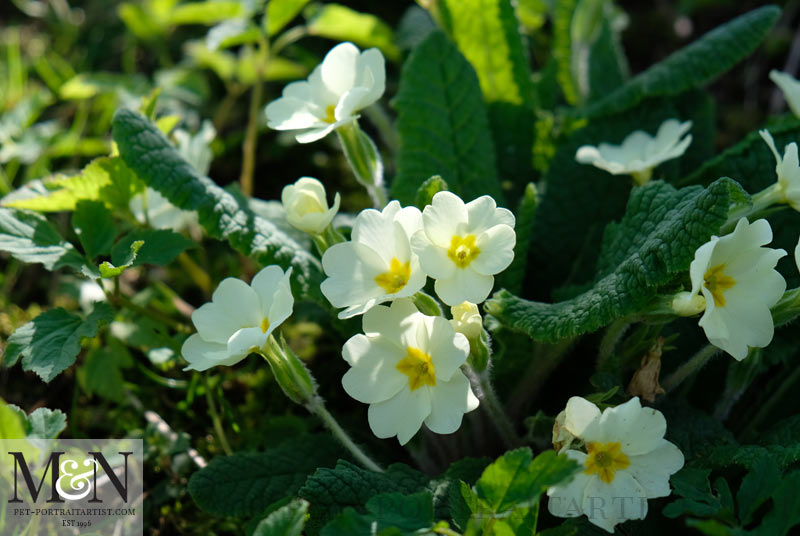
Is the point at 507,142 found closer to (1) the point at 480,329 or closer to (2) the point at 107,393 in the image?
(1) the point at 480,329

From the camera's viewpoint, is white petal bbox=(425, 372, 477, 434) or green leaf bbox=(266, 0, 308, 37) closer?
white petal bbox=(425, 372, 477, 434)

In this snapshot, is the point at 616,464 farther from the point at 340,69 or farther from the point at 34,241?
the point at 34,241

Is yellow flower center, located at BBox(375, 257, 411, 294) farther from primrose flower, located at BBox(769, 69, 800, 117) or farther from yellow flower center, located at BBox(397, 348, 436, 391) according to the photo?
primrose flower, located at BBox(769, 69, 800, 117)

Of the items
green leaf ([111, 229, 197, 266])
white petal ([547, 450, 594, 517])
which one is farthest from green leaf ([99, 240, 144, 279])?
white petal ([547, 450, 594, 517])

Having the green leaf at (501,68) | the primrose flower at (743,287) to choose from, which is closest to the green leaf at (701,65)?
the green leaf at (501,68)

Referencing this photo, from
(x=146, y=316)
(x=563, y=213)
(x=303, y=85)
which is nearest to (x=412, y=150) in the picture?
(x=303, y=85)

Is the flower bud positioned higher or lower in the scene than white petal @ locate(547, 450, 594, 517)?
higher

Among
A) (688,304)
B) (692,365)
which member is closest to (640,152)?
(692,365)
